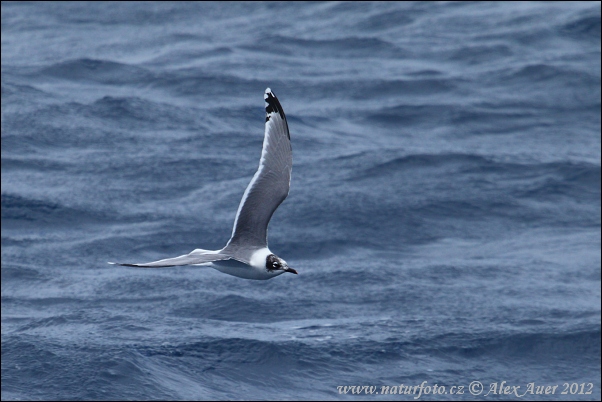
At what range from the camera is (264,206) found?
10.7m

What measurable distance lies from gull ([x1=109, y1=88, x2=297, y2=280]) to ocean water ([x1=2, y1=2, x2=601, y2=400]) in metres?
6.41

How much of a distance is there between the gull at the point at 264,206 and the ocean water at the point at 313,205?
6407 millimetres

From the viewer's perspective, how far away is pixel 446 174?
25719 millimetres

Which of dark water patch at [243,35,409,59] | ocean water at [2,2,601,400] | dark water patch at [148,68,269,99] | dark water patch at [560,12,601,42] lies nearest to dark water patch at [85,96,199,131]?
ocean water at [2,2,601,400]

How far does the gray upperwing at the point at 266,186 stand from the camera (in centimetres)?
1052

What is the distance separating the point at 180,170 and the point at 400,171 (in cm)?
535

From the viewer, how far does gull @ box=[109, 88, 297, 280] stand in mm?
10102

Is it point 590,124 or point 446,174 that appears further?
point 590,124

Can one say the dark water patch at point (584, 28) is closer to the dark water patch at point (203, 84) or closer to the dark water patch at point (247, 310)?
the dark water patch at point (203, 84)

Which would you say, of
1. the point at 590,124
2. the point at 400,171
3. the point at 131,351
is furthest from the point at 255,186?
the point at 590,124

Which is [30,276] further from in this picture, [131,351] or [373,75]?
[373,75]

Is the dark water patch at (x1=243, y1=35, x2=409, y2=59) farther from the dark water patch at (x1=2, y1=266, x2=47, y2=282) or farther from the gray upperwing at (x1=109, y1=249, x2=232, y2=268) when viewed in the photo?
the gray upperwing at (x1=109, y1=249, x2=232, y2=268)

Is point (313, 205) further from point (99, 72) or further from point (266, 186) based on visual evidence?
point (266, 186)

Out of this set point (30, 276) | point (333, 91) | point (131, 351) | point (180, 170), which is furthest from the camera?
point (333, 91)
